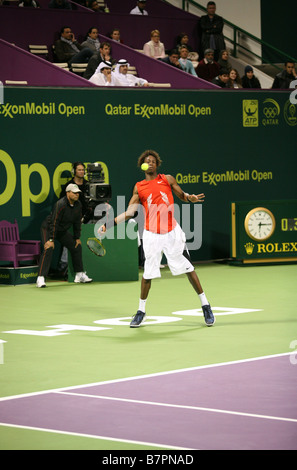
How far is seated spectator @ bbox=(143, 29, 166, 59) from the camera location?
22.5m

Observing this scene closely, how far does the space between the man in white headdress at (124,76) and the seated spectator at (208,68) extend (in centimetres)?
245

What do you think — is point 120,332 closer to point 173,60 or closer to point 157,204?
point 157,204

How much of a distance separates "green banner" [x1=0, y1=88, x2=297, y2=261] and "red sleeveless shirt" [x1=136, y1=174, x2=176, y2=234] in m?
5.15

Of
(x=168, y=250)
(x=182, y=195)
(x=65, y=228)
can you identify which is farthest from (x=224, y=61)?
(x=168, y=250)

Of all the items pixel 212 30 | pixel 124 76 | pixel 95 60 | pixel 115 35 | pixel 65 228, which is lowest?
pixel 65 228

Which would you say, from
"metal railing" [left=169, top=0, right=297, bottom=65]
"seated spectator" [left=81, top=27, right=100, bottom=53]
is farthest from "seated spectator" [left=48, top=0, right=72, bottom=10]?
"metal railing" [left=169, top=0, right=297, bottom=65]

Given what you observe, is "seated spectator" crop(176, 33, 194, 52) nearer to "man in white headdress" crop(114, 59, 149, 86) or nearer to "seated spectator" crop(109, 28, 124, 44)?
"seated spectator" crop(109, 28, 124, 44)

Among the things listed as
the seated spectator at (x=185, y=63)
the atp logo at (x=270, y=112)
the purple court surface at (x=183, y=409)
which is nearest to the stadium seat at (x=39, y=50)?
the seated spectator at (x=185, y=63)

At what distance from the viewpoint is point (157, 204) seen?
11.9 m

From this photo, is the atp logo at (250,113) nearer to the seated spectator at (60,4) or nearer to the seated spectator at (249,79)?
the seated spectator at (249,79)

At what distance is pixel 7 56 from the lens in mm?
19031

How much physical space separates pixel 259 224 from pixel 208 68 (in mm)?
5778

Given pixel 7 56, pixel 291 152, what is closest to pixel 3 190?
pixel 7 56
